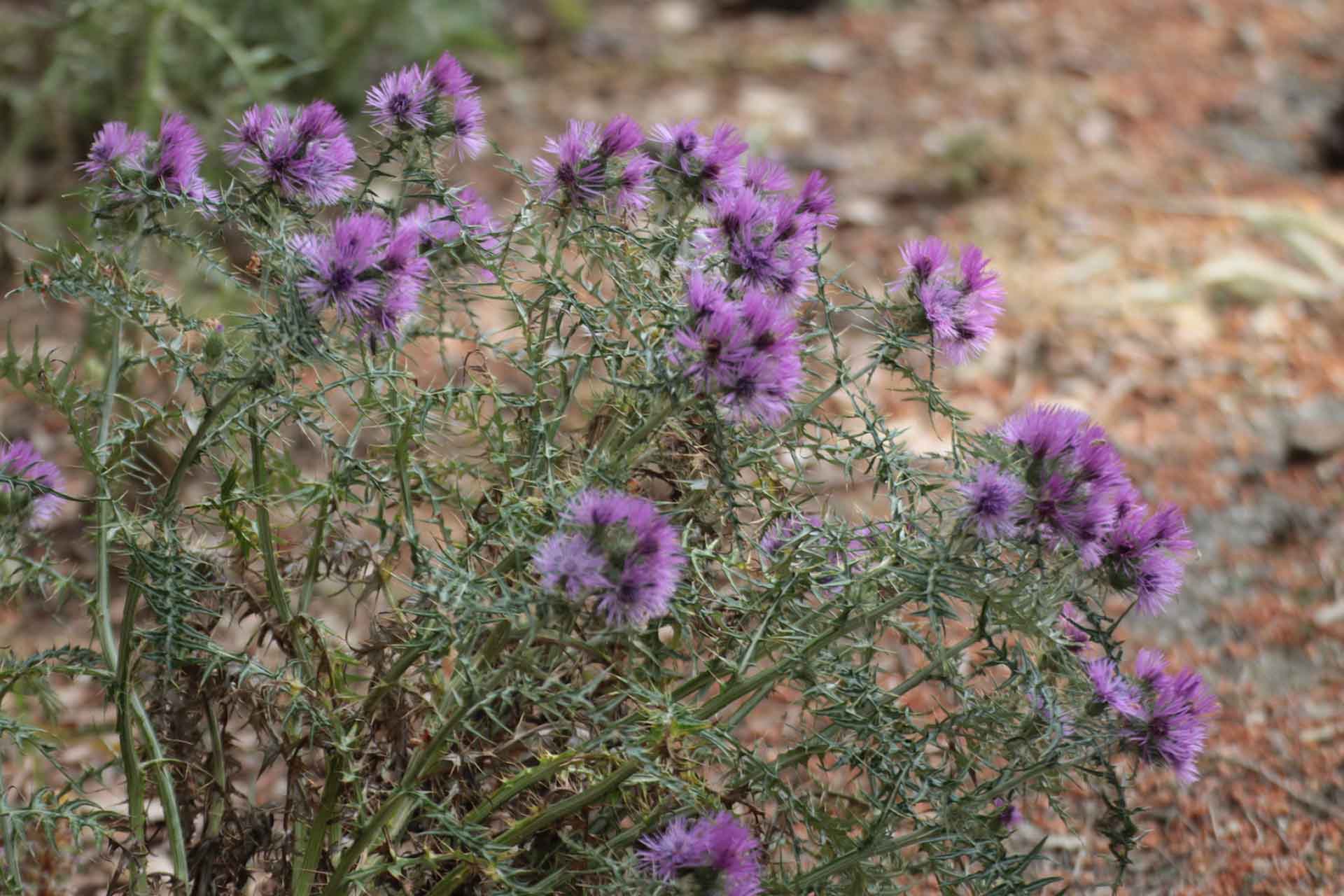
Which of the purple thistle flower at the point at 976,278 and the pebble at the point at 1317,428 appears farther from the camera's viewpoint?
the pebble at the point at 1317,428

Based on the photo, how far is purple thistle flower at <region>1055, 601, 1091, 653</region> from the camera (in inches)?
55.6

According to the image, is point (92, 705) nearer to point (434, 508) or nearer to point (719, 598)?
point (434, 508)

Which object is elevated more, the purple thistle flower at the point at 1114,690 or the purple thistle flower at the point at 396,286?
the purple thistle flower at the point at 396,286

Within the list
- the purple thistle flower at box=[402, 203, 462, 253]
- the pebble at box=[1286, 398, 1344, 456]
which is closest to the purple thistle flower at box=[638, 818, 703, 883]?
A: the purple thistle flower at box=[402, 203, 462, 253]

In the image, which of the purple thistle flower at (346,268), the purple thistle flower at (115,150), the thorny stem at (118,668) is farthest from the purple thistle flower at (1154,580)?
the purple thistle flower at (115,150)

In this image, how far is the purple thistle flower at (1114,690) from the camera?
1338 mm

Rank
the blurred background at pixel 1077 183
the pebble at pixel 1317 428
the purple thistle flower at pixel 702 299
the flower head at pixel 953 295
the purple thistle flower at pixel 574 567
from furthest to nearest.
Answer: the pebble at pixel 1317 428 < the blurred background at pixel 1077 183 < the flower head at pixel 953 295 < the purple thistle flower at pixel 702 299 < the purple thistle flower at pixel 574 567

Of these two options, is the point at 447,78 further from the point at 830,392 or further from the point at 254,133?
the point at 830,392

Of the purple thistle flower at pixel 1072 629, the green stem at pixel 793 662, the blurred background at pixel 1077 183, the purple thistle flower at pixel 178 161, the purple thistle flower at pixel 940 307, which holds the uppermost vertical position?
the purple thistle flower at pixel 178 161

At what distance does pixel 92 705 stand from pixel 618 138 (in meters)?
1.71

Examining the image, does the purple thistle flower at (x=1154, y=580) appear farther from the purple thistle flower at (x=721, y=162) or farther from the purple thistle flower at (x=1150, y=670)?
the purple thistle flower at (x=721, y=162)

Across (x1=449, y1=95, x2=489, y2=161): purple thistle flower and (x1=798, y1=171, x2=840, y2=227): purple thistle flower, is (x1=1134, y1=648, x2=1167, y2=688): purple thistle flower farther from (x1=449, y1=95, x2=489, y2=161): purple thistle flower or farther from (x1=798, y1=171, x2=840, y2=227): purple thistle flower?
(x1=449, y1=95, x2=489, y2=161): purple thistle flower

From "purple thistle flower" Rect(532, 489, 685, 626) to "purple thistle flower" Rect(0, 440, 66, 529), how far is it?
25.1 inches

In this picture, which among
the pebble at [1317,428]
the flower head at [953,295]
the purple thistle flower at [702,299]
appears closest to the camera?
the purple thistle flower at [702,299]
